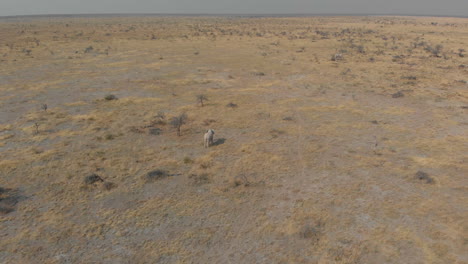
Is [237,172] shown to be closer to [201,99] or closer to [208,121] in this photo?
[208,121]

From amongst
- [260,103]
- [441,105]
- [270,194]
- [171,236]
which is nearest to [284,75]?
[260,103]

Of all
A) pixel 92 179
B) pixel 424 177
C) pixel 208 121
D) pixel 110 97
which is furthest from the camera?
pixel 110 97

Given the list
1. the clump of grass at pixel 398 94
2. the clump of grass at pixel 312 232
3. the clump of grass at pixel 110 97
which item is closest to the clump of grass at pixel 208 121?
the clump of grass at pixel 110 97

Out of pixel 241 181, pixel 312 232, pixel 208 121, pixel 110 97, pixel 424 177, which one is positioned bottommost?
pixel 312 232

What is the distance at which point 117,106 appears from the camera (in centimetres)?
2414

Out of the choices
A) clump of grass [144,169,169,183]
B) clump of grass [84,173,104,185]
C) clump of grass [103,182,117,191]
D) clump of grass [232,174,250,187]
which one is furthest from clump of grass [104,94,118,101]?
clump of grass [232,174,250,187]

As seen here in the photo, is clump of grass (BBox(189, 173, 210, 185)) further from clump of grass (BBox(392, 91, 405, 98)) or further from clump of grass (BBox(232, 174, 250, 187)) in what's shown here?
clump of grass (BBox(392, 91, 405, 98))

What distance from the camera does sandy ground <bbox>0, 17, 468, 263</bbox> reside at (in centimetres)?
998

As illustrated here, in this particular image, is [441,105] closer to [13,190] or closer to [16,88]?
[13,190]

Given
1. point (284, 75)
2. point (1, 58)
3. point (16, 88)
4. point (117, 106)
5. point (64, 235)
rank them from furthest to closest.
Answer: point (1, 58) → point (284, 75) → point (16, 88) → point (117, 106) → point (64, 235)

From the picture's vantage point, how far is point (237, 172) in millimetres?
14453

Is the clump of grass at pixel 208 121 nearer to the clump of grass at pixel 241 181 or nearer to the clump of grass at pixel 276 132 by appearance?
the clump of grass at pixel 276 132

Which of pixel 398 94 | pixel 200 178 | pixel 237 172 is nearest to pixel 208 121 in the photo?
pixel 237 172

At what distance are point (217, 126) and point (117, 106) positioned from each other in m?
9.48
